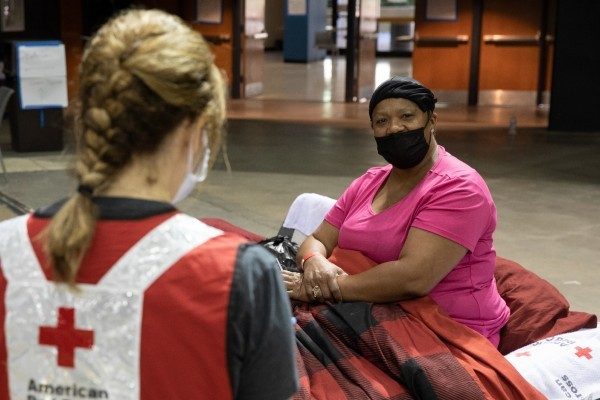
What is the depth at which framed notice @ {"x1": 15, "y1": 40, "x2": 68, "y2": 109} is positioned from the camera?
9289mm

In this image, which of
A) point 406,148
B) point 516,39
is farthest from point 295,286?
point 516,39

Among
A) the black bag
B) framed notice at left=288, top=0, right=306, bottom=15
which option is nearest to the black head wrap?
the black bag

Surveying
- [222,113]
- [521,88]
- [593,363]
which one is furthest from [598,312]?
[521,88]

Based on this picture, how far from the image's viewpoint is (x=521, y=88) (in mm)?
14016

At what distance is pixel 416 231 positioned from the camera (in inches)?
115

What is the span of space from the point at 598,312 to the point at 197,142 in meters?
3.90

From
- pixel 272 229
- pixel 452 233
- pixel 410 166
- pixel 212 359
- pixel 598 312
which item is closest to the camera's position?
pixel 212 359

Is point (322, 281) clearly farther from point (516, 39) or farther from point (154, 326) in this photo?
point (516, 39)

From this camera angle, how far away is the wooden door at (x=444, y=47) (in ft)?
46.2

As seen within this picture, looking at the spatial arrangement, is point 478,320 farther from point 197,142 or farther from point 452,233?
point 197,142

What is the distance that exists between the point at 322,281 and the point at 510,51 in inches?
453

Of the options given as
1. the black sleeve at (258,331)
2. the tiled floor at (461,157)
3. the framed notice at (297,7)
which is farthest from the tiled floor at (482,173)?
the framed notice at (297,7)

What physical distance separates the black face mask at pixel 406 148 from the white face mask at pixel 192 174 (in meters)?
1.74

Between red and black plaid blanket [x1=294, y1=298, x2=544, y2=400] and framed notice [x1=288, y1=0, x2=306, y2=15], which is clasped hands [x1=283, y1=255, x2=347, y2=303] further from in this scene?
→ framed notice [x1=288, y1=0, x2=306, y2=15]
